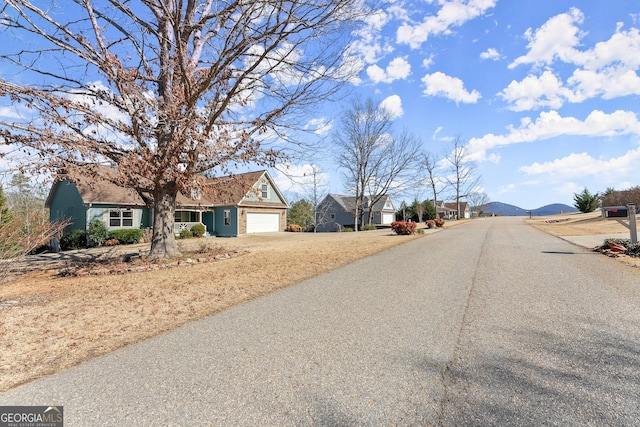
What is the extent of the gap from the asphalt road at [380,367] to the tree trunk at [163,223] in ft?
22.4

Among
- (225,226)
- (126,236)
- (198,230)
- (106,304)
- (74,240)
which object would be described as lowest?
(106,304)

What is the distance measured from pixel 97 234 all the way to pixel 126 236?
1405 millimetres

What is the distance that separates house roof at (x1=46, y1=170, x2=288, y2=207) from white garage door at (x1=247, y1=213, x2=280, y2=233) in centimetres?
100

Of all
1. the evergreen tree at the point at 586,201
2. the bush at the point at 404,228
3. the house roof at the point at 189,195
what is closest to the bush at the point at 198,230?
the house roof at the point at 189,195

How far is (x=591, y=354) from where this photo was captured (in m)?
3.13

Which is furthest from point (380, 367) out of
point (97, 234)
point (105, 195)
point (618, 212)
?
point (105, 195)

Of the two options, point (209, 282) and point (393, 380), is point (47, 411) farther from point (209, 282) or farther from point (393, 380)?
point (209, 282)

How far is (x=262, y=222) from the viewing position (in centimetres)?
2675

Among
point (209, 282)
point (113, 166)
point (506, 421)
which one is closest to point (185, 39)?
point (113, 166)

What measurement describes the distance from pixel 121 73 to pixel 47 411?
340 inches

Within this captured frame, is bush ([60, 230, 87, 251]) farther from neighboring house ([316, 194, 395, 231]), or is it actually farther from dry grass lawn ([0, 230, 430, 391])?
neighboring house ([316, 194, 395, 231])

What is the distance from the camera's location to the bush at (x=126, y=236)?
18469 millimetres

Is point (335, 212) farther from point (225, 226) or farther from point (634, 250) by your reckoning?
point (634, 250)

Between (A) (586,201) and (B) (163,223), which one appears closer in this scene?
(B) (163,223)
